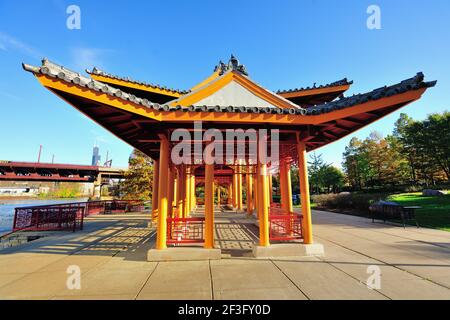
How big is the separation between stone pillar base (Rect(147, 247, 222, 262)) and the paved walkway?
20 centimetres

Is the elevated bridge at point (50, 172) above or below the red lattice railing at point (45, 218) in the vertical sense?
above

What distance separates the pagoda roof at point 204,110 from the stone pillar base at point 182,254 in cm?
318

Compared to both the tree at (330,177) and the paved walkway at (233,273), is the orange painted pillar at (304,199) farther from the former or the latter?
the tree at (330,177)

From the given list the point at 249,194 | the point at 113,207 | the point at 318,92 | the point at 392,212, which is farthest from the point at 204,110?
the point at 113,207

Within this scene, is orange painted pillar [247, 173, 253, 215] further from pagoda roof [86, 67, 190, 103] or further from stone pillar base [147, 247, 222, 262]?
stone pillar base [147, 247, 222, 262]

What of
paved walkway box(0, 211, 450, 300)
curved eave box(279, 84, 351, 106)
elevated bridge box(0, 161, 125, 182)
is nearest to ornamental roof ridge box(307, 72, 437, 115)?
paved walkway box(0, 211, 450, 300)

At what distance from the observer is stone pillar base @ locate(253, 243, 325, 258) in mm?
5516

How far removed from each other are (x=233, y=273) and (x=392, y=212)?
1039 cm

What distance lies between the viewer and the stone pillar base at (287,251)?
5.52 meters

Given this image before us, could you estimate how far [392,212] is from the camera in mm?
10648

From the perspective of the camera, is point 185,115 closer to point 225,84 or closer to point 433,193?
point 225,84

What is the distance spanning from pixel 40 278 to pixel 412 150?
4614 centimetres

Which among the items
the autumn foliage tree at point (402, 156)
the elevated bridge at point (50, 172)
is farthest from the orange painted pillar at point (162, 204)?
the autumn foliage tree at point (402, 156)
